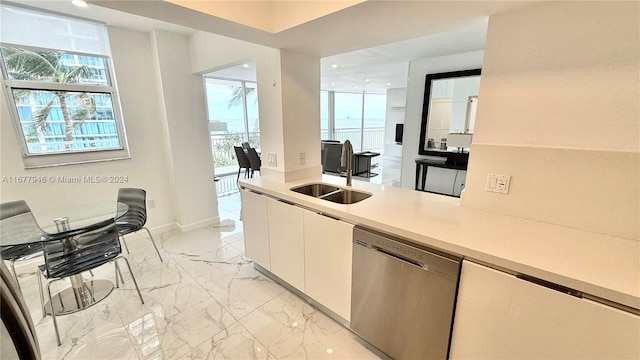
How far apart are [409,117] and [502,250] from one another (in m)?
3.64

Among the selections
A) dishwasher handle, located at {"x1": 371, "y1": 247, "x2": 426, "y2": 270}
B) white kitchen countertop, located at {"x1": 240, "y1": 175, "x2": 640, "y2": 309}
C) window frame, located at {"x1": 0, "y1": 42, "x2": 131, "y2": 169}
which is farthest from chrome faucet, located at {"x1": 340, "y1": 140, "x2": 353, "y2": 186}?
window frame, located at {"x1": 0, "y1": 42, "x2": 131, "y2": 169}

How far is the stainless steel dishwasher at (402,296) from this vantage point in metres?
1.19

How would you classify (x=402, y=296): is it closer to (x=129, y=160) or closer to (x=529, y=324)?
(x=529, y=324)

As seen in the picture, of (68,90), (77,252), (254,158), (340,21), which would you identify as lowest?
(77,252)

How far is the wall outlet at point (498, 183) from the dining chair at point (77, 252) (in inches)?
101

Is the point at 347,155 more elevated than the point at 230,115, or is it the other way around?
the point at 230,115

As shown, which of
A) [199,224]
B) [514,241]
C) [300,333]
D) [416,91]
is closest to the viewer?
[514,241]

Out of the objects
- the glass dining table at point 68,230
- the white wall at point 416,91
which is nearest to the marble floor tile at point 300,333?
the glass dining table at point 68,230

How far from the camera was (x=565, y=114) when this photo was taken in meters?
1.21

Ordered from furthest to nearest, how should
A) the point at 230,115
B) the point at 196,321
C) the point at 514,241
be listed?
the point at 230,115 < the point at 196,321 < the point at 514,241

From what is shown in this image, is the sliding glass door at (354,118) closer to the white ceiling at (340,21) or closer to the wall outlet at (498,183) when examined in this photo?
the white ceiling at (340,21)

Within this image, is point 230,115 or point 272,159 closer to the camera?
point 272,159

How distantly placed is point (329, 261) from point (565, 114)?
1.50 m

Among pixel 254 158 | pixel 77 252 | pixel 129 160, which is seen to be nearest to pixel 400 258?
pixel 77 252
